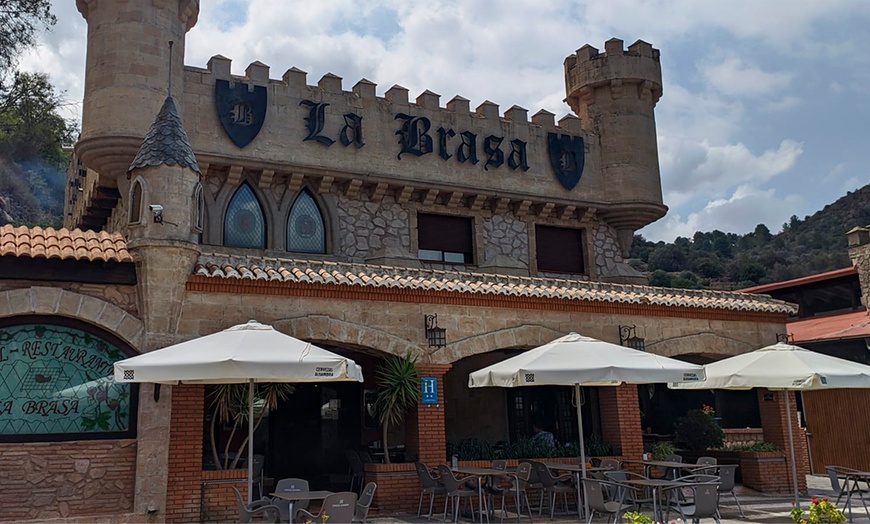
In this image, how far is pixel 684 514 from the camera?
34.7 feet

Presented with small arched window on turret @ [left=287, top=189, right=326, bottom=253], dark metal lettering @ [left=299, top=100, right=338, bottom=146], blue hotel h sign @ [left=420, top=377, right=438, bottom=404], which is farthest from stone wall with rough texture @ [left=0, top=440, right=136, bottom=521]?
dark metal lettering @ [left=299, top=100, right=338, bottom=146]

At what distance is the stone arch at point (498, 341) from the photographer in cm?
1391

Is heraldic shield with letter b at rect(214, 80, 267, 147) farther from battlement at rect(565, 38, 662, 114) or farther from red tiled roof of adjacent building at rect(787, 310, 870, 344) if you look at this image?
red tiled roof of adjacent building at rect(787, 310, 870, 344)

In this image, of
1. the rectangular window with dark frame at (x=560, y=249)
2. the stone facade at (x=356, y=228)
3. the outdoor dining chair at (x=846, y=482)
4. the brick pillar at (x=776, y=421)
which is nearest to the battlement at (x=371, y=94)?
the stone facade at (x=356, y=228)

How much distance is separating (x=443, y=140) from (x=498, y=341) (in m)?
6.68

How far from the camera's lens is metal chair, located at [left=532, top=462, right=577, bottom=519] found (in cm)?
1252

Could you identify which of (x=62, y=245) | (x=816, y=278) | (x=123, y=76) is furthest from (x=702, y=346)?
(x=123, y=76)

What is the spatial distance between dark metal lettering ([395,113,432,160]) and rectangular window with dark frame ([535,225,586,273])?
13.2ft

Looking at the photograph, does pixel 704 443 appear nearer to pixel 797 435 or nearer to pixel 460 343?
pixel 797 435

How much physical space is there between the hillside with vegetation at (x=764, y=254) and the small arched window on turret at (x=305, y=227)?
38.0 metres

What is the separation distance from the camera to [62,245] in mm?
11430

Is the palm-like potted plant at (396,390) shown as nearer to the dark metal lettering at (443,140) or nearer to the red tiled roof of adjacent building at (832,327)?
the dark metal lettering at (443,140)

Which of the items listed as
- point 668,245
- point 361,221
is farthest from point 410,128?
point 668,245

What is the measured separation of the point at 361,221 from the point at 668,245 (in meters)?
55.3
